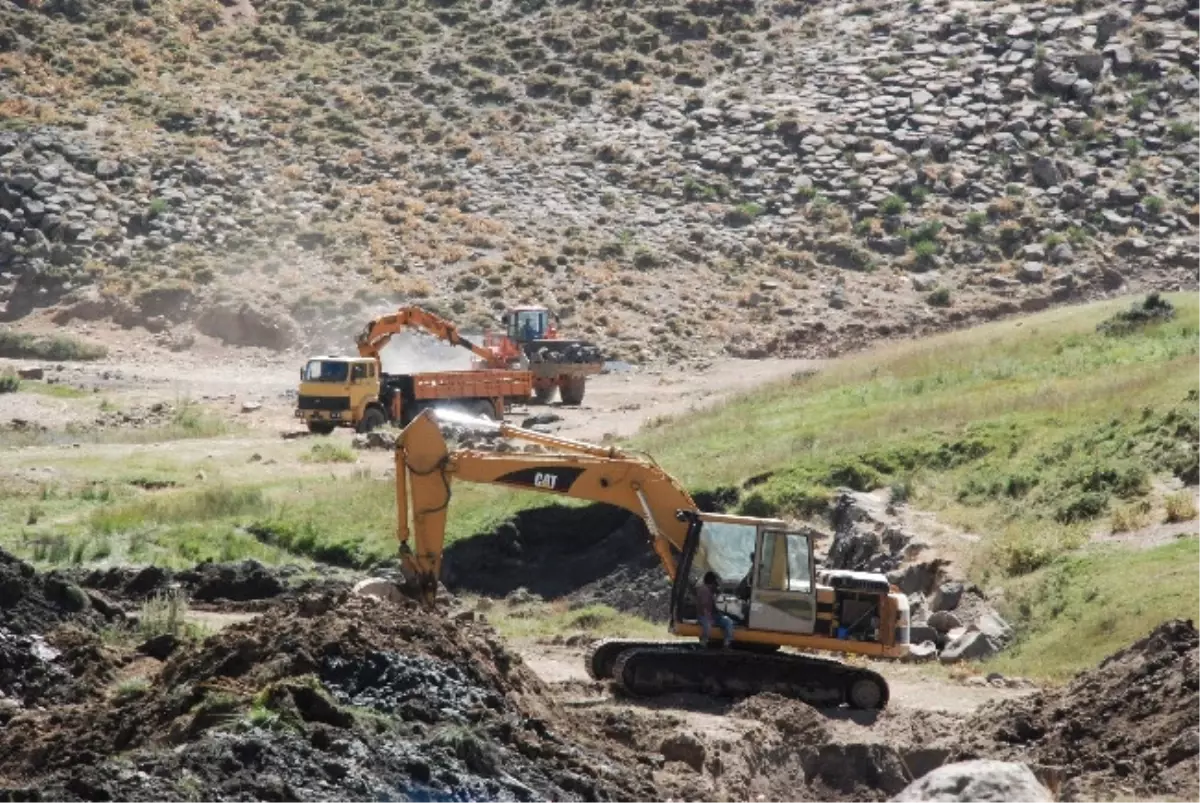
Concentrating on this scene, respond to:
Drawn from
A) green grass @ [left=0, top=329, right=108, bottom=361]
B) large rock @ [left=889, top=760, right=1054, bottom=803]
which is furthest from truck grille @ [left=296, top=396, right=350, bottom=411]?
large rock @ [left=889, top=760, right=1054, bottom=803]

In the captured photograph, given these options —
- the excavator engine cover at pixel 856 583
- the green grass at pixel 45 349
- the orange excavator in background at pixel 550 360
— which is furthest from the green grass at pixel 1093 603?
the green grass at pixel 45 349

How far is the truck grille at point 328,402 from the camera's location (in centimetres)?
5300

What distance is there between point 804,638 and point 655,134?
202 feet

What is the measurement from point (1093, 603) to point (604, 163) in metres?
55.4

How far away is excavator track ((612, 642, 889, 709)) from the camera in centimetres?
2477

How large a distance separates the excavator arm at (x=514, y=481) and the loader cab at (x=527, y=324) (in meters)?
36.0

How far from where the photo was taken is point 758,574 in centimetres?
2488

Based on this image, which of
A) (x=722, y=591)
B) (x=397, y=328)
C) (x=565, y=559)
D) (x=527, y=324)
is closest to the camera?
(x=722, y=591)

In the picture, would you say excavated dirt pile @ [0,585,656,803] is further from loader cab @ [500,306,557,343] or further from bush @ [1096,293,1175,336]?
loader cab @ [500,306,557,343]

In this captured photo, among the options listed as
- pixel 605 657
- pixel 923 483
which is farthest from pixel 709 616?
Result: pixel 923 483

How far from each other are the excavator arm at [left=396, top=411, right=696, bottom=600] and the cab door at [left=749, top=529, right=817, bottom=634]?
42.6 inches

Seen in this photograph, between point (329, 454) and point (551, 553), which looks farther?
point (329, 454)

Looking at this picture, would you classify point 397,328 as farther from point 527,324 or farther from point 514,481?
point 514,481

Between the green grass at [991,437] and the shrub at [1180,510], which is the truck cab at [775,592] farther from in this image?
the shrub at [1180,510]
